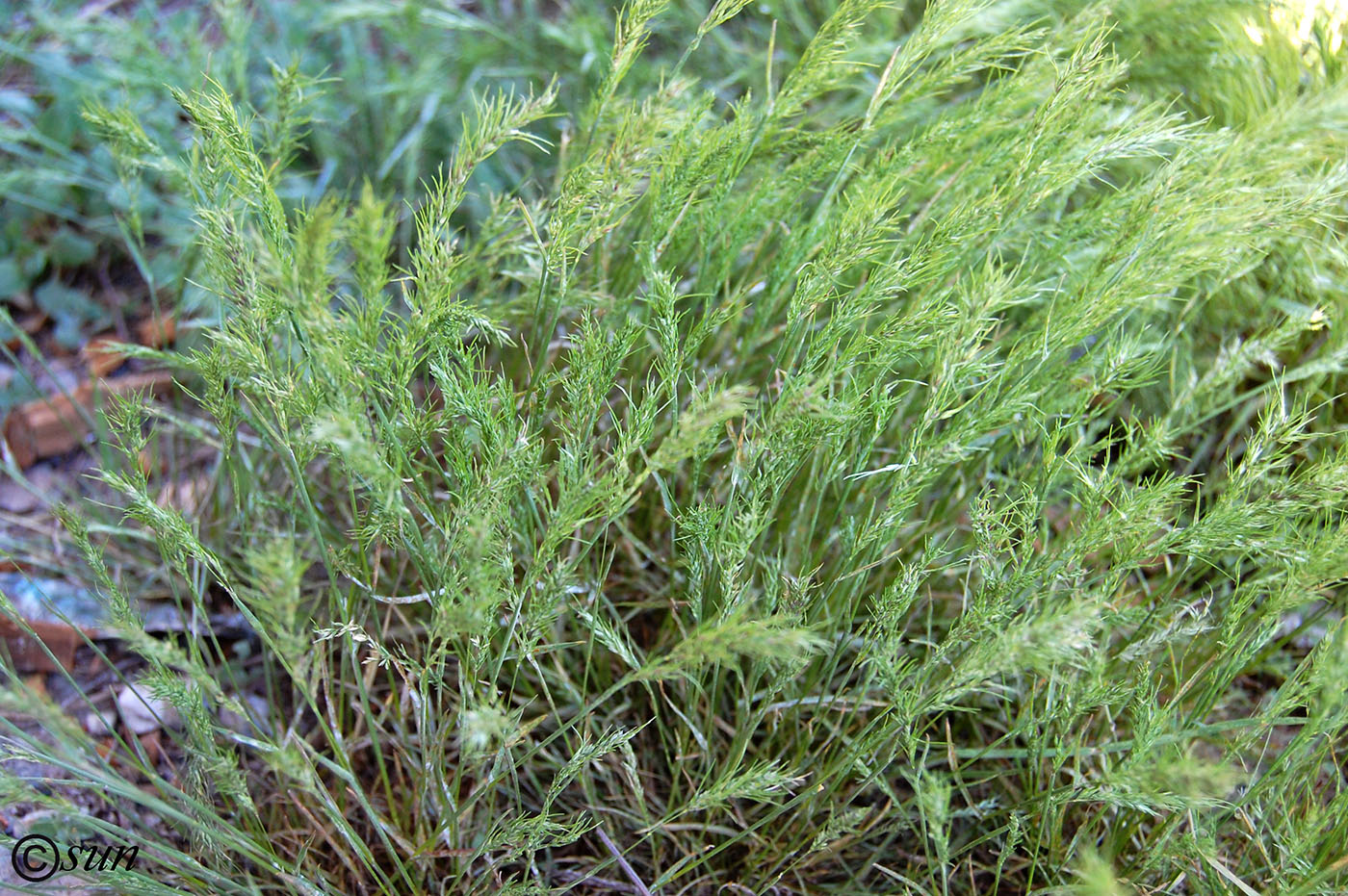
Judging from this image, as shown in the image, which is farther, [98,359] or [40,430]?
[98,359]

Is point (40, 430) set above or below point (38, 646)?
above

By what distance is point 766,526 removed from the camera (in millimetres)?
987

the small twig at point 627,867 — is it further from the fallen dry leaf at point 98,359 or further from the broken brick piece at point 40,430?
the fallen dry leaf at point 98,359

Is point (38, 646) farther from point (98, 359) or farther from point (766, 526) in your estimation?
point (766, 526)

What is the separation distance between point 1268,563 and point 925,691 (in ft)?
1.36

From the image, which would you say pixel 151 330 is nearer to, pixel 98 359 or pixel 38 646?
pixel 98 359

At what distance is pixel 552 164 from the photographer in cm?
199

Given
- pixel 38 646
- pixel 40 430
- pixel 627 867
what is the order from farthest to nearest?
pixel 40 430, pixel 38 646, pixel 627 867

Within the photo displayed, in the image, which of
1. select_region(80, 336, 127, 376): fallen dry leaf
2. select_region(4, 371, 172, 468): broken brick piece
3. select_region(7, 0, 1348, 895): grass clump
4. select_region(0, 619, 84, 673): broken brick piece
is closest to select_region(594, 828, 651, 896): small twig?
select_region(7, 0, 1348, 895): grass clump

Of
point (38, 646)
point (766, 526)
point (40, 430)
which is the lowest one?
point (38, 646)

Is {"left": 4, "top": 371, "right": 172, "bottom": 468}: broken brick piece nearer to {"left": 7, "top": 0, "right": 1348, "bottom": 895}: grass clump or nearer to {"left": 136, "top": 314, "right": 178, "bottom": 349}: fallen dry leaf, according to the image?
{"left": 136, "top": 314, "right": 178, "bottom": 349}: fallen dry leaf

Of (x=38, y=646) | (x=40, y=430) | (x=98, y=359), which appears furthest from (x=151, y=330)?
(x=38, y=646)

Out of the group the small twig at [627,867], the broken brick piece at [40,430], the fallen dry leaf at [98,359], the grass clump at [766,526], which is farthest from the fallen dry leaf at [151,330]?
the small twig at [627,867]

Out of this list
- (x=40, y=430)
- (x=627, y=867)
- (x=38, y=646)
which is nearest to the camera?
(x=627, y=867)
